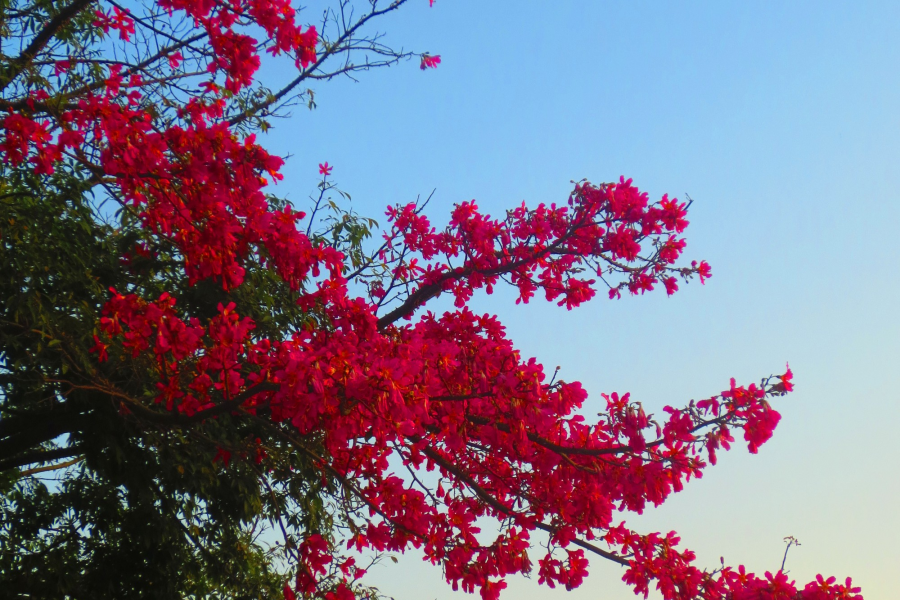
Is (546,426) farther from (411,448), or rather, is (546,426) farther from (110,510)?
(110,510)

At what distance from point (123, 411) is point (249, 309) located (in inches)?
59.0

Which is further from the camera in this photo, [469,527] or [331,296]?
[469,527]

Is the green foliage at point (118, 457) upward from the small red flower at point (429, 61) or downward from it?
downward

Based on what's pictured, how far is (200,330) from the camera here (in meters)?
3.39

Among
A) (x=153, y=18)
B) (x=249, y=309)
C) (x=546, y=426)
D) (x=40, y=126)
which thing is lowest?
(x=546, y=426)

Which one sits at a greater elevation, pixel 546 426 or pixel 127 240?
pixel 127 240

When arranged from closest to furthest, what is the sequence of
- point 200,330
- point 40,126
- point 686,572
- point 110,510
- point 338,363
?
point 338,363 < point 200,330 < point 40,126 < point 686,572 < point 110,510

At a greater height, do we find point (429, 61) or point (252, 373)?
point (429, 61)

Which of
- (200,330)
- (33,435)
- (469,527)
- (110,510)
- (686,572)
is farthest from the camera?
(110,510)

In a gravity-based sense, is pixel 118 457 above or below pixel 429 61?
below

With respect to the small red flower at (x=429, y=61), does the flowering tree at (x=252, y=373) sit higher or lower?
lower

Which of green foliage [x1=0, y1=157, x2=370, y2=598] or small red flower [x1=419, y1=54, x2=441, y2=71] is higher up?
small red flower [x1=419, y1=54, x2=441, y2=71]

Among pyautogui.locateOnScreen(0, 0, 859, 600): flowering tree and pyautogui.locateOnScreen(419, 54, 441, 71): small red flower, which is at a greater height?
pyautogui.locateOnScreen(419, 54, 441, 71): small red flower

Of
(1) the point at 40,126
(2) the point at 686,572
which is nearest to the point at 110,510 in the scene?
(1) the point at 40,126
